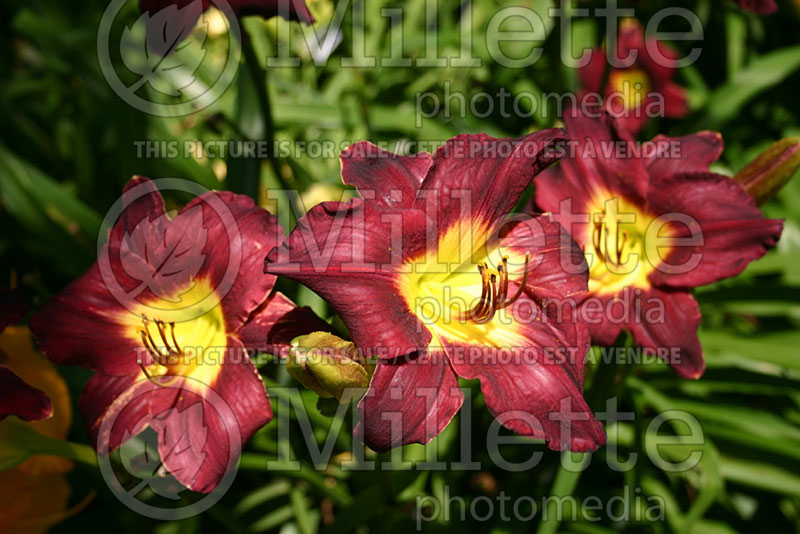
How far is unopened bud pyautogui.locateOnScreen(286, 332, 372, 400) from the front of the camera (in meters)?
0.58

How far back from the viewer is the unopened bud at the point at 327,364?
583 mm

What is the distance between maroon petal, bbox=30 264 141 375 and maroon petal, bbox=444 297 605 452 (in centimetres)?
37

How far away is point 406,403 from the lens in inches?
23.1

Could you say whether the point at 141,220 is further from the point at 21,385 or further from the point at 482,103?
the point at 482,103

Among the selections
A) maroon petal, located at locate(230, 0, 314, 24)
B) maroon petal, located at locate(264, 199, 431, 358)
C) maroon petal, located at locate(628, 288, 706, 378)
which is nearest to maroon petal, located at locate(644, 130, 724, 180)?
maroon petal, located at locate(628, 288, 706, 378)

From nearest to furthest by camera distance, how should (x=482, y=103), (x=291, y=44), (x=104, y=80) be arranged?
(x=104, y=80)
(x=482, y=103)
(x=291, y=44)

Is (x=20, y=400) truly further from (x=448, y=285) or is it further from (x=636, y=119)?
(x=636, y=119)

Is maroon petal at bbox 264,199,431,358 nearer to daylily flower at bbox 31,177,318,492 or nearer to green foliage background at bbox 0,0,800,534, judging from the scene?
daylily flower at bbox 31,177,318,492

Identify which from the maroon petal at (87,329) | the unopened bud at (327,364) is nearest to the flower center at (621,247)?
the unopened bud at (327,364)

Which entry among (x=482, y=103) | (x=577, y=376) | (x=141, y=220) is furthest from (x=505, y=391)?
(x=482, y=103)

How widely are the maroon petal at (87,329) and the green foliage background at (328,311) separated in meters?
0.17

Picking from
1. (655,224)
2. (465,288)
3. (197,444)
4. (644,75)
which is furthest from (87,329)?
(644,75)

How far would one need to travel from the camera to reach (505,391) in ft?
2.05

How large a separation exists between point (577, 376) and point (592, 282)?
0.20m
